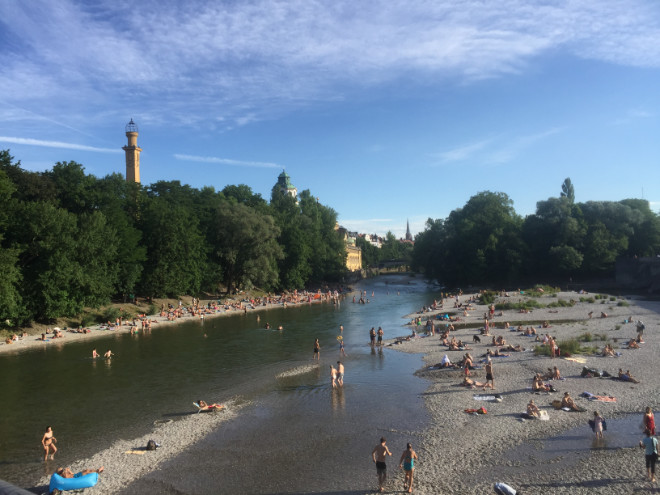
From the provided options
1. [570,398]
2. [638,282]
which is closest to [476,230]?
[638,282]

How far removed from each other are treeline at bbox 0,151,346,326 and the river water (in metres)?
6.16

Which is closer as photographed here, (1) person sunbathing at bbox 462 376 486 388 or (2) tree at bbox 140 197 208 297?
(1) person sunbathing at bbox 462 376 486 388

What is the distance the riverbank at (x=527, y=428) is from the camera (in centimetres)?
1226

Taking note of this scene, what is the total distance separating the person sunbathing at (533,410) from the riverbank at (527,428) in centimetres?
37

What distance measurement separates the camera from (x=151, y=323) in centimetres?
4534

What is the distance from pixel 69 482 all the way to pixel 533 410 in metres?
15.4

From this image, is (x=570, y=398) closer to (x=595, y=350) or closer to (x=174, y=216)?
(x=595, y=350)

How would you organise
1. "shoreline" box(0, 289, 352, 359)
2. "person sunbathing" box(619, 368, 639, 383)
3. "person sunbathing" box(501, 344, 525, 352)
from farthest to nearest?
"shoreline" box(0, 289, 352, 359), "person sunbathing" box(501, 344, 525, 352), "person sunbathing" box(619, 368, 639, 383)

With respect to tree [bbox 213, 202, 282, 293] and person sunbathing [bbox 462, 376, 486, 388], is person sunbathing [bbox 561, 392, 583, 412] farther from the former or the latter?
tree [bbox 213, 202, 282, 293]

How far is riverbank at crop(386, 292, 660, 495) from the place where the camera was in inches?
483

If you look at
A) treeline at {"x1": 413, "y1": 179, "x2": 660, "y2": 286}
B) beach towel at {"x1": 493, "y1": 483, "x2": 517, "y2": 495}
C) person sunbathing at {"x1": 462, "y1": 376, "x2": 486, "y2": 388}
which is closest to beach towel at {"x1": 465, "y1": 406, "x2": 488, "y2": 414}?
person sunbathing at {"x1": 462, "y1": 376, "x2": 486, "y2": 388}

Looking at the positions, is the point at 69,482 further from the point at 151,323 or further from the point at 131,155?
the point at 131,155

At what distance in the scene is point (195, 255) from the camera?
186ft

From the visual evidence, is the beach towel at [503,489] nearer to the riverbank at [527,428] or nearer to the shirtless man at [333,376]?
the riverbank at [527,428]
